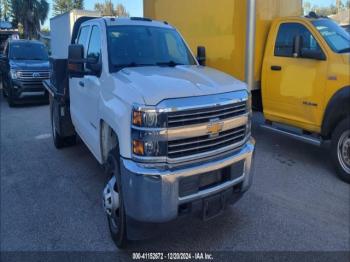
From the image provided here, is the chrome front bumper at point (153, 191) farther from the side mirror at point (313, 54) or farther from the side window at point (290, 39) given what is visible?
the side window at point (290, 39)

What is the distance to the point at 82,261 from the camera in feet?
11.3

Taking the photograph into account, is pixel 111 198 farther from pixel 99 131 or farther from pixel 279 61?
pixel 279 61

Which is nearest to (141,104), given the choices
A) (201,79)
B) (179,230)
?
(201,79)

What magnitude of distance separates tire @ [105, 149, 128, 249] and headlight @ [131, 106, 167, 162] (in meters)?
0.42

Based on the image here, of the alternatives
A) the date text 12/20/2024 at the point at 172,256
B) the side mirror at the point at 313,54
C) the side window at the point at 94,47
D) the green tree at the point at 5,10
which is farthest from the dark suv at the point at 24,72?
the green tree at the point at 5,10

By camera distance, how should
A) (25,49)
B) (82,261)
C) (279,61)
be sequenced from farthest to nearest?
(25,49) < (279,61) < (82,261)

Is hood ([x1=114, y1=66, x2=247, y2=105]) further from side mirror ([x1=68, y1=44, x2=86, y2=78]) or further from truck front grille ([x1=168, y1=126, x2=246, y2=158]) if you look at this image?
side mirror ([x1=68, y1=44, x2=86, y2=78])

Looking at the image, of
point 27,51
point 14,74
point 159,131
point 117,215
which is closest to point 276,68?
point 159,131

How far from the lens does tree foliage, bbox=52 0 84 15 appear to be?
2111 inches

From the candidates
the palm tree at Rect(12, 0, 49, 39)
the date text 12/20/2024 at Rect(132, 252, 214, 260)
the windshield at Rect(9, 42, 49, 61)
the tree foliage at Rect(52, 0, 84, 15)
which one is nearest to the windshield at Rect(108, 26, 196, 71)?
the date text 12/20/2024 at Rect(132, 252, 214, 260)

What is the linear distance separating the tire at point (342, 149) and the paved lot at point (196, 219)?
16cm

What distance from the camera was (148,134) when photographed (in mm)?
2957

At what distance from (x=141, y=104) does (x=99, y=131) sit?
123cm

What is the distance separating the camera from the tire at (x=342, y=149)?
5.11 m
